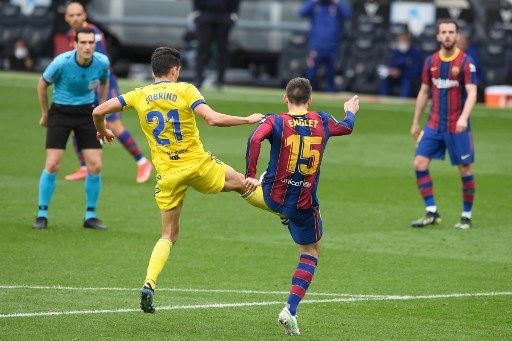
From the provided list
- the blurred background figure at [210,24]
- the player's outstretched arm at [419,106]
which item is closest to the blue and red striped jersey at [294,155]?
the player's outstretched arm at [419,106]

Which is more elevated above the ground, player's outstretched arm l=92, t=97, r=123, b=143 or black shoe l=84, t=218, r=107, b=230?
player's outstretched arm l=92, t=97, r=123, b=143

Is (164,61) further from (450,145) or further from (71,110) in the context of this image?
(450,145)

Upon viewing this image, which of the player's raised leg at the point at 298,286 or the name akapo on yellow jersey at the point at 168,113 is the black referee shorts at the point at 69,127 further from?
the player's raised leg at the point at 298,286

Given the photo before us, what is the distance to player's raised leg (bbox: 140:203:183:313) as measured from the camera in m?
9.75

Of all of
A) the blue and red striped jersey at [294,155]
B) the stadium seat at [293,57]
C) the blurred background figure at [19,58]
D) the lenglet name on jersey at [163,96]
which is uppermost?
the lenglet name on jersey at [163,96]

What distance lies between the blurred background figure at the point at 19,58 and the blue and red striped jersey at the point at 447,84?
18.1 meters

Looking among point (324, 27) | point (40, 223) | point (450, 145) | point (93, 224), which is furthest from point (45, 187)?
point (324, 27)

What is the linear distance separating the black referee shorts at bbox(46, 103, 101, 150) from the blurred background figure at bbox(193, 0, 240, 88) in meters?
12.8

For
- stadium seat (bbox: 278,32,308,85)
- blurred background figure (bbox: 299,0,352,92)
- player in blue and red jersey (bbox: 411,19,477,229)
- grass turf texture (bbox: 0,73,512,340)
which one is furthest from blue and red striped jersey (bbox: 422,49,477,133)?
stadium seat (bbox: 278,32,308,85)

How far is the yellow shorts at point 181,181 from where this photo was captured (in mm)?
10469

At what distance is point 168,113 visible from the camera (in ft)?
34.0

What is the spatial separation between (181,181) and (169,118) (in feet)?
1.64

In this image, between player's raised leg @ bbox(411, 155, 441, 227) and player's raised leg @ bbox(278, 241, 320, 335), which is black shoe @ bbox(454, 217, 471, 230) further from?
player's raised leg @ bbox(278, 241, 320, 335)

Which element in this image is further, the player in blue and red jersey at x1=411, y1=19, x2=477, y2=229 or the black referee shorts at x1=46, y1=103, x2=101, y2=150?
the player in blue and red jersey at x1=411, y1=19, x2=477, y2=229
